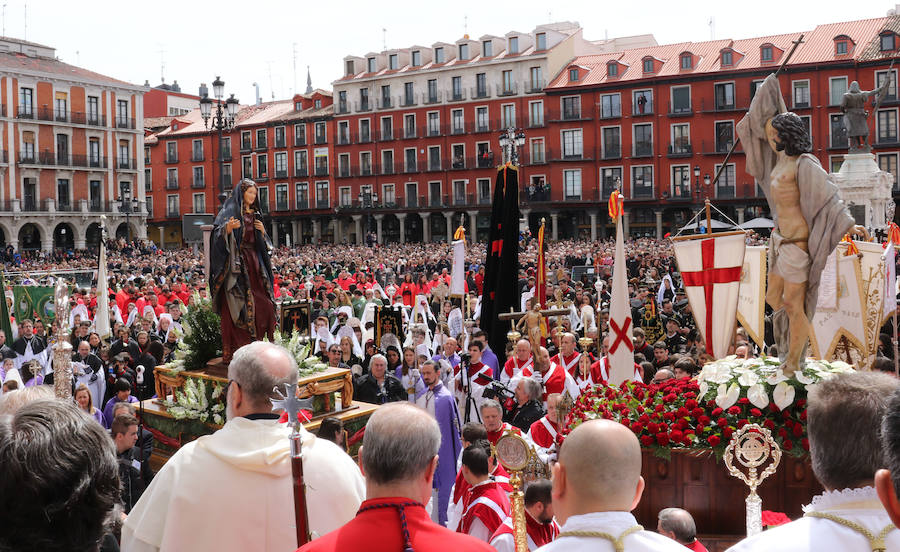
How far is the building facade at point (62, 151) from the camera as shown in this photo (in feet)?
170

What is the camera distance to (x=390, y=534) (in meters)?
2.67

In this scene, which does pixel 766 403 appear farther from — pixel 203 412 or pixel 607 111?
pixel 607 111

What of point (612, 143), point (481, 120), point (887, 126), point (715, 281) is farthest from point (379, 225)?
point (715, 281)

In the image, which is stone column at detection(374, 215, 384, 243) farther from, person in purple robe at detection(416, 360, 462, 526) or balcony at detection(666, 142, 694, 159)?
person in purple robe at detection(416, 360, 462, 526)

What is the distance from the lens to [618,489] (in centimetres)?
265

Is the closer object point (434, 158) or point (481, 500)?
point (481, 500)

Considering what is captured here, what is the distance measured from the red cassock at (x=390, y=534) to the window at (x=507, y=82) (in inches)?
2077

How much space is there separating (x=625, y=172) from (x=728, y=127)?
6.27 metres

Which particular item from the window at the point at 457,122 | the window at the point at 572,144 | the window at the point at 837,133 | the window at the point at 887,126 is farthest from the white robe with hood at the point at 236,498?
the window at the point at 457,122

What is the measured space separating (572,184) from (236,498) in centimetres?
4934

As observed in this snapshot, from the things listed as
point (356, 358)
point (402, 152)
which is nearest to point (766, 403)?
point (356, 358)

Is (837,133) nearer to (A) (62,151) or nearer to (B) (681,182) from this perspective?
(B) (681,182)

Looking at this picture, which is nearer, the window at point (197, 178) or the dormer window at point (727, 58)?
the dormer window at point (727, 58)

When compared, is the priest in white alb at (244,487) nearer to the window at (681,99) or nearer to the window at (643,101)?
the window at (681,99)
